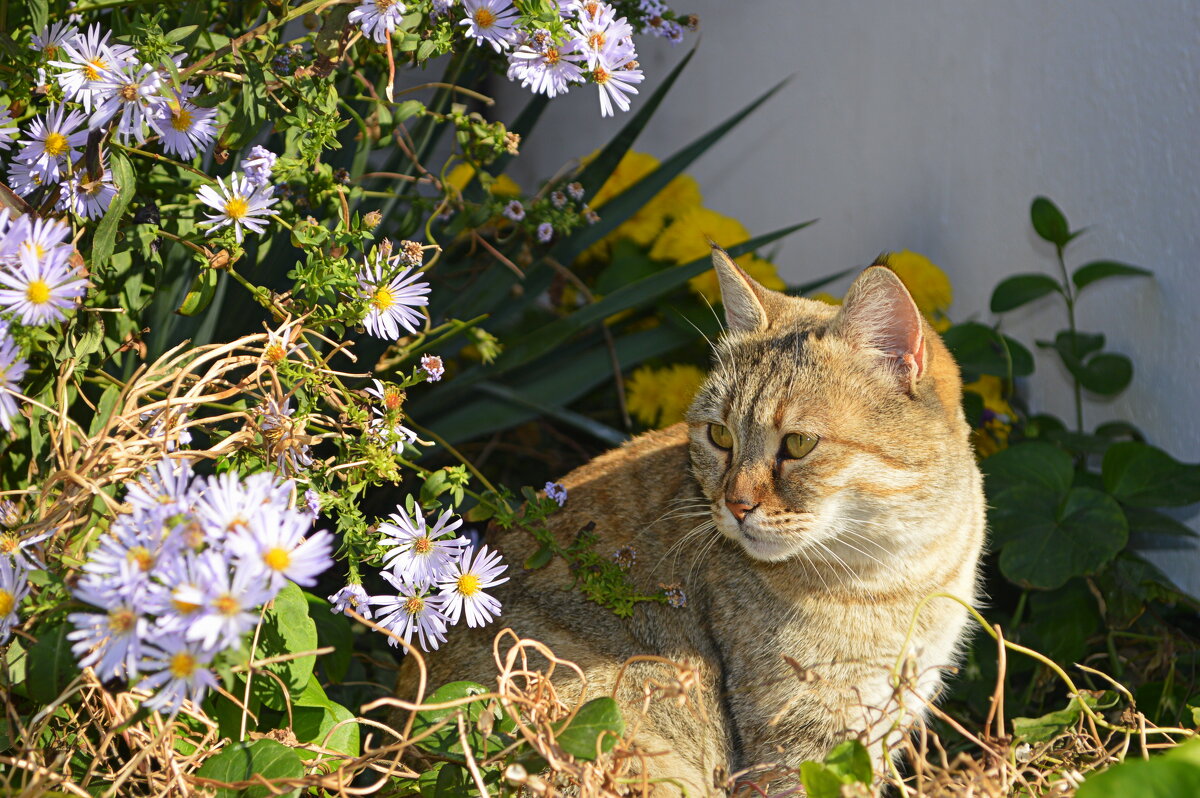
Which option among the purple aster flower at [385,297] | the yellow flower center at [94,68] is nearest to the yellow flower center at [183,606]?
the purple aster flower at [385,297]

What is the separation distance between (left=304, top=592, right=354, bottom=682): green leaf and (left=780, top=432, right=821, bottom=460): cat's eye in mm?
753

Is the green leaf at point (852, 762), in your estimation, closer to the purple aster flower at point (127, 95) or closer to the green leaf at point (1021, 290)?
the purple aster flower at point (127, 95)

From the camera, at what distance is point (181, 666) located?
900mm

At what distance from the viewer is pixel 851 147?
296cm

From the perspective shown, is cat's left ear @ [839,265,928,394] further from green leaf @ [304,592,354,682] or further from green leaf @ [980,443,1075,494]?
green leaf @ [304,592,354,682]

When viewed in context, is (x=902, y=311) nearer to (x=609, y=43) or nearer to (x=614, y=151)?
(x=609, y=43)

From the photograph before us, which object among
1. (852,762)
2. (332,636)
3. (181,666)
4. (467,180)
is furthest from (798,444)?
(467,180)

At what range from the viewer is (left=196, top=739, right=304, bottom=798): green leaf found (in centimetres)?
116

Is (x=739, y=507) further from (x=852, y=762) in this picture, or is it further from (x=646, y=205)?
(x=646, y=205)

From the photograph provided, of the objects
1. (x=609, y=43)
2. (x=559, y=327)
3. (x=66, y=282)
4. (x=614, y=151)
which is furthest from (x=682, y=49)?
(x=66, y=282)

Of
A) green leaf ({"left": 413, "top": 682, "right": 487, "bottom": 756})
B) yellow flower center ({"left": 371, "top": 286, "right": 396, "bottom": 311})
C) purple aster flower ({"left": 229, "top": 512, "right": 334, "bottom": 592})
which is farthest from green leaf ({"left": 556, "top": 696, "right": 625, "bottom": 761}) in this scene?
yellow flower center ({"left": 371, "top": 286, "right": 396, "bottom": 311})

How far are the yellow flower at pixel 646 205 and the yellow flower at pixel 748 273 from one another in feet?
0.80

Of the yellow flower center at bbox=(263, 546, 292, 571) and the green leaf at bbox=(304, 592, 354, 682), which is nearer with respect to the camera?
the yellow flower center at bbox=(263, 546, 292, 571)

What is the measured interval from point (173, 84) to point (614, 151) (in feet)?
4.19
